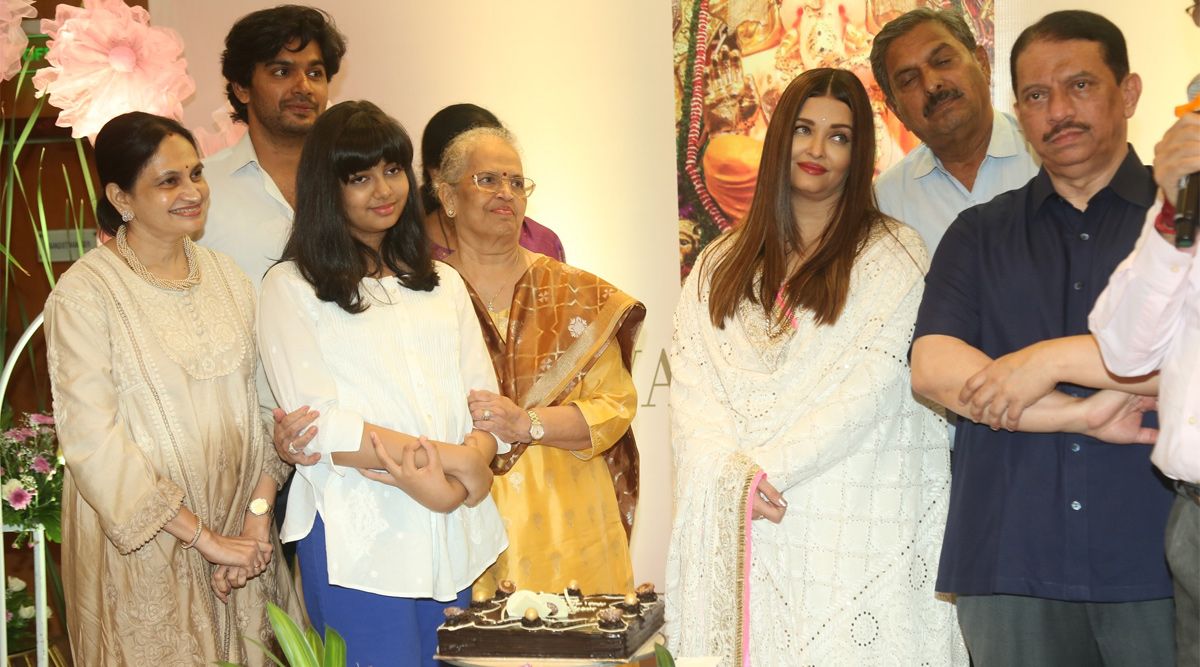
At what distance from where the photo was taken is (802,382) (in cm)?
279

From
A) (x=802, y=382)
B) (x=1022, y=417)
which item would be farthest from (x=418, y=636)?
(x=1022, y=417)

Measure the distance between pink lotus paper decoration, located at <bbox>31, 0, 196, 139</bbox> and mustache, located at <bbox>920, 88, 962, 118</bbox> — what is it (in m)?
2.27

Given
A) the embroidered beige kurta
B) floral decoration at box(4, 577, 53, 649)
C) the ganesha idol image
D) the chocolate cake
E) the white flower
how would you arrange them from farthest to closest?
the ganesha idol image < floral decoration at box(4, 577, 53, 649) < the white flower < the embroidered beige kurta < the chocolate cake

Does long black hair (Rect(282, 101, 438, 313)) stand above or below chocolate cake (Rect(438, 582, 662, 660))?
above

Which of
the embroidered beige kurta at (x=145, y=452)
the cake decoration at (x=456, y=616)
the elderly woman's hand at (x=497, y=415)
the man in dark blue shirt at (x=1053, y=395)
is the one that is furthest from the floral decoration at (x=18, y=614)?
the man in dark blue shirt at (x=1053, y=395)

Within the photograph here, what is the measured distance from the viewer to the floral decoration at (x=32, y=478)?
11.8 feet

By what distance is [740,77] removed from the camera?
15.0 feet

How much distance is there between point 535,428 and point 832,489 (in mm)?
827

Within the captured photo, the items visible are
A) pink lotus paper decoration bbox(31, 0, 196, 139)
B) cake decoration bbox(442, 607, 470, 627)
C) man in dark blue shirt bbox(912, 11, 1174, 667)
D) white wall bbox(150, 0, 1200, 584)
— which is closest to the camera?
man in dark blue shirt bbox(912, 11, 1174, 667)

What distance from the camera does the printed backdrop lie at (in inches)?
171

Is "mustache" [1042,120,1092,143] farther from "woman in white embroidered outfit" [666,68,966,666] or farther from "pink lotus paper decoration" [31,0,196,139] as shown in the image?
"pink lotus paper decoration" [31,0,196,139]

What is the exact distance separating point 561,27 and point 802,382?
2588 mm

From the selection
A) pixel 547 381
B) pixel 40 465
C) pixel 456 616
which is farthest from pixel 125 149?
pixel 456 616

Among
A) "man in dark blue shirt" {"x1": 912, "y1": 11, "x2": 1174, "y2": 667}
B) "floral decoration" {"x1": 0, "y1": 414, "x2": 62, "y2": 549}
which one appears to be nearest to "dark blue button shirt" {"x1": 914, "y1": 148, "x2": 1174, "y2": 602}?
"man in dark blue shirt" {"x1": 912, "y1": 11, "x2": 1174, "y2": 667}
